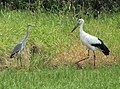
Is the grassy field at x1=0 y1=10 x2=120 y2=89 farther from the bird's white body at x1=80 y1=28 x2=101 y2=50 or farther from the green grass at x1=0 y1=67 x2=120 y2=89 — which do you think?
the bird's white body at x1=80 y1=28 x2=101 y2=50

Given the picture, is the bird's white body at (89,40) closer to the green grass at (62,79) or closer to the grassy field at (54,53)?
the grassy field at (54,53)

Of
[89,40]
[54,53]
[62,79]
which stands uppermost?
[62,79]

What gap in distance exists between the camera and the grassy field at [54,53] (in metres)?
9.82

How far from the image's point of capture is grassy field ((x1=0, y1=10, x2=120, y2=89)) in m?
9.82

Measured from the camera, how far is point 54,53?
1249 centimetres

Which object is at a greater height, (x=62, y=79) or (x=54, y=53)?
(x=62, y=79)

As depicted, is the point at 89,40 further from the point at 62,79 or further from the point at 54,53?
the point at 62,79

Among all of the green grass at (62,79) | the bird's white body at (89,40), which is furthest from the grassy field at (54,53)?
the bird's white body at (89,40)

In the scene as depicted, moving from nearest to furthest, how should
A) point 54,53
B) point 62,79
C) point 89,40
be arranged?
point 62,79
point 89,40
point 54,53

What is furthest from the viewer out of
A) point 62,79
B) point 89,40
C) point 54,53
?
point 54,53

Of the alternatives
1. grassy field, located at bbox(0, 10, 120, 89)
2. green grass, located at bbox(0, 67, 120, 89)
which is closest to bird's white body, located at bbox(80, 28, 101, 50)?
grassy field, located at bbox(0, 10, 120, 89)

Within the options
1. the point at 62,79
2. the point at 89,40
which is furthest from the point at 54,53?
the point at 62,79

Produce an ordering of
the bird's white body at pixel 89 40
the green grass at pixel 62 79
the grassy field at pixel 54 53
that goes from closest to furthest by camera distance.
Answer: the green grass at pixel 62 79
the grassy field at pixel 54 53
the bird's white body at pixel 89 40

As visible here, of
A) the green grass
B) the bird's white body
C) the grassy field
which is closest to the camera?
the green grass
